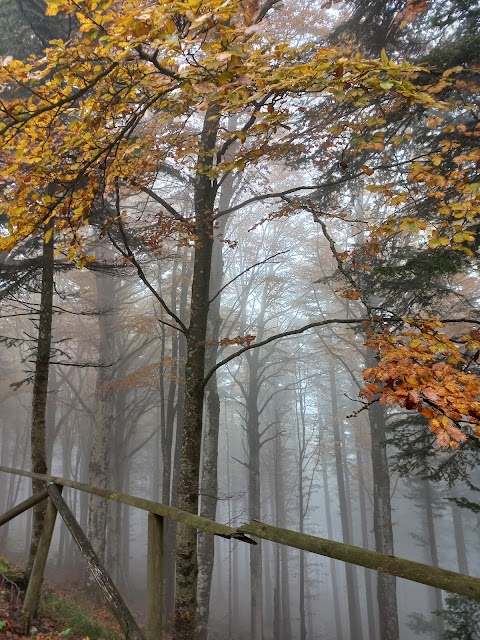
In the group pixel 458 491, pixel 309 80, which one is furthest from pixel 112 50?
pixel 458 491

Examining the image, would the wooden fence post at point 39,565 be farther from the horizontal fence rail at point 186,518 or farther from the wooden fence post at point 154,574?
the wooden fence post at point 154,574

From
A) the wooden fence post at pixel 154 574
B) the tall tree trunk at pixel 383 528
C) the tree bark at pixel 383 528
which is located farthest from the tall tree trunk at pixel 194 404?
the tall tree trunk at pixel 383 528

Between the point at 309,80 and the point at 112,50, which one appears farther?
the point at 112,50

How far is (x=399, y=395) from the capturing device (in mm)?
2699

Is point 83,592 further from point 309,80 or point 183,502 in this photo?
point 309,80

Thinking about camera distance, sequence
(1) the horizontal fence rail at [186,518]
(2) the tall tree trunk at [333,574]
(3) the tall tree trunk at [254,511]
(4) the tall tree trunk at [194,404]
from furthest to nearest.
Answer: (2) the tall tree trunk at [333,574] < (3) the tall tree trunk at [254,511] < (4) the tall tree trunk at [194,404] < (1) the horizontal fence rail at [186,518]

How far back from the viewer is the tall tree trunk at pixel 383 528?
37.1 feet

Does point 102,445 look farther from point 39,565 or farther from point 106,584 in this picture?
point 106,584

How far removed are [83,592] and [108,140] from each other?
13628 millimetres

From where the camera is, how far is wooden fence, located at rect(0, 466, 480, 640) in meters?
1.74

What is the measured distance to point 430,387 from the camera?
275 cm

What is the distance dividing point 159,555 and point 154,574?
0.15 meters

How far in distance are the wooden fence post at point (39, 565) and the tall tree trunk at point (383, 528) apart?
914cm

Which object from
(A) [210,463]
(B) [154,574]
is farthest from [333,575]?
(B) [154,574]
